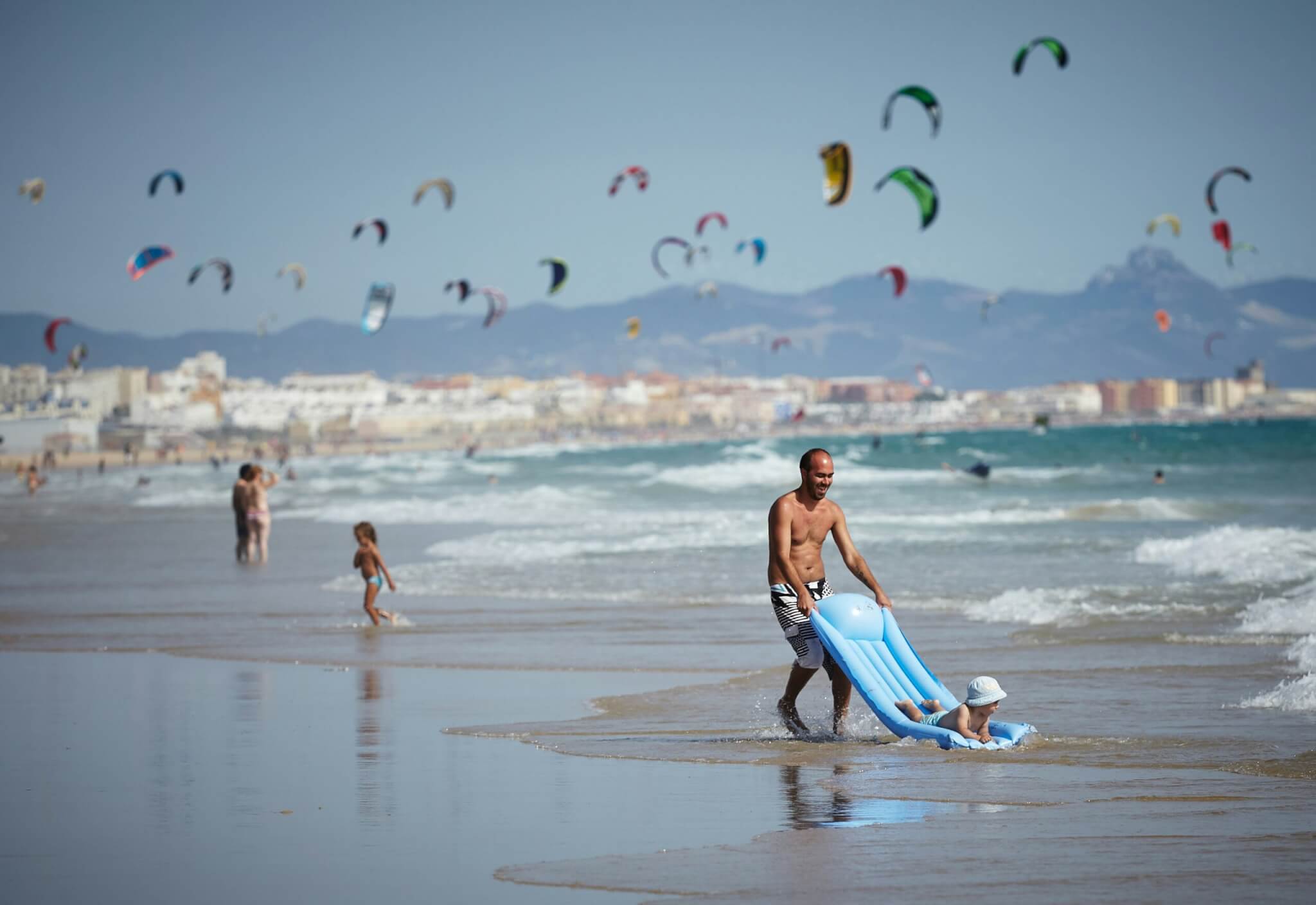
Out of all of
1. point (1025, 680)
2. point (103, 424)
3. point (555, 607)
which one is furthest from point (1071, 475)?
point (103, 424)

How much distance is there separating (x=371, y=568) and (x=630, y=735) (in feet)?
18.3

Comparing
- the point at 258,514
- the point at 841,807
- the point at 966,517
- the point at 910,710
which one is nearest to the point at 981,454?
the point at 966,517

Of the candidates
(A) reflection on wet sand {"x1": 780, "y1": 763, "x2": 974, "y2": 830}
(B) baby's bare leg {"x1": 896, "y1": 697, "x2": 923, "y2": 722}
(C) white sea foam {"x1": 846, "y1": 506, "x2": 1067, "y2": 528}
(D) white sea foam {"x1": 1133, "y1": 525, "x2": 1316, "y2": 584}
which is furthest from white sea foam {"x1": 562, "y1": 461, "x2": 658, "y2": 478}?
(A) reflection on wet sand {"x1": 780, "y1": 763, "x2": 974, "y2": 830}

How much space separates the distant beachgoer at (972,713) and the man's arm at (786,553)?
0.61 m

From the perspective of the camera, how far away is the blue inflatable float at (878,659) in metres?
6.81

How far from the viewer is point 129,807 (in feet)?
18.6

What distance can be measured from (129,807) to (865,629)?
3072 millimetres

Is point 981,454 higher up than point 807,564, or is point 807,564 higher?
point 981,454

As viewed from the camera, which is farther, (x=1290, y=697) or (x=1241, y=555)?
(x=1241, y=555)

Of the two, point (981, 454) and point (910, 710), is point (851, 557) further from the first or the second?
point (981, 454)

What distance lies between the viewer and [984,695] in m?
6.57

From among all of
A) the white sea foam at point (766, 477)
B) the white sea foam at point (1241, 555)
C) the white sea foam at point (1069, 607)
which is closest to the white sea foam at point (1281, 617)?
the white sea foam at point (1069, 607)

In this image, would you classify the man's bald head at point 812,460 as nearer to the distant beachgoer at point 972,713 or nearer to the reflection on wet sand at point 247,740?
the distant beachgoer at point 972,713

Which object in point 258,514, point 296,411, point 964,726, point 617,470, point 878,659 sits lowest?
point 964,726
